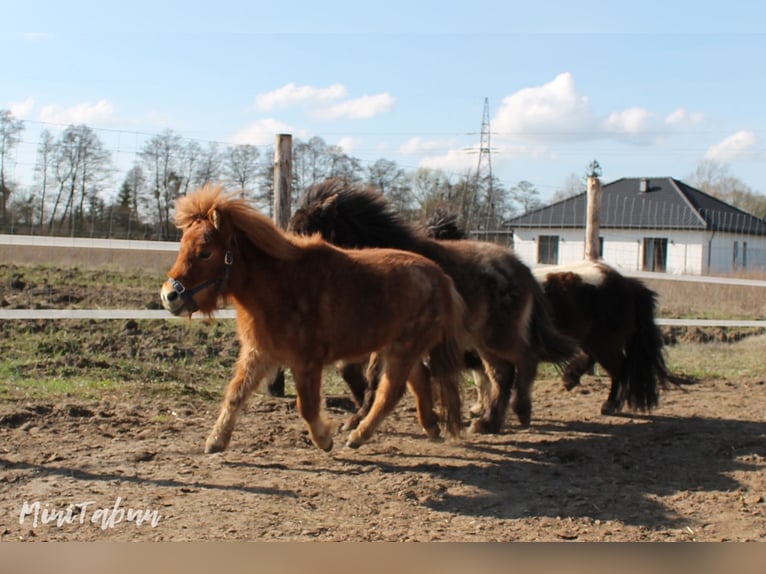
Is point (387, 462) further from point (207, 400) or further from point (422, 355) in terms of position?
point (207, 400)

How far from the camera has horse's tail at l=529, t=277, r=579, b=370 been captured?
22.4 feet

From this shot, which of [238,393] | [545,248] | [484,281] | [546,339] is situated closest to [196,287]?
[238,393]

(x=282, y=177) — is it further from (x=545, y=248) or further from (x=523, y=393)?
(x=545, y=248)

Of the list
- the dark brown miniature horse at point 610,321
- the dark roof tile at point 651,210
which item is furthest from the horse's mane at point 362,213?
the dark roof tile at point 651,210

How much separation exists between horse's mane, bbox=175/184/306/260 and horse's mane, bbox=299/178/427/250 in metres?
1.27

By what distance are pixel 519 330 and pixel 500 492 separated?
232 cm

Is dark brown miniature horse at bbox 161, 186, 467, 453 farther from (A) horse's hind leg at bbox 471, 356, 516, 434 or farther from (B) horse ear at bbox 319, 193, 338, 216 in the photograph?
(A) horse's hind leg at bbox 471, 356, 516, 434

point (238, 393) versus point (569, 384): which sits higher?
point (238, 393)

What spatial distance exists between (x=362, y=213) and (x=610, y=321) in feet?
9.73

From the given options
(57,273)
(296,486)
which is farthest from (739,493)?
(57,273)

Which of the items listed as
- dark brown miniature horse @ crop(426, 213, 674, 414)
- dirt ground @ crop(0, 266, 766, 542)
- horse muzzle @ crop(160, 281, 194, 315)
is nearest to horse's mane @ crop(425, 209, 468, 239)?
dark brown miniature horse @ crop(426, 213, 674, 414)

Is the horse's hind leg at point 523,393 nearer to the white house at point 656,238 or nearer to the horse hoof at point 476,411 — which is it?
the horse hoof at point 476,411

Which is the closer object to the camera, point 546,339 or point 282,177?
point 546,339

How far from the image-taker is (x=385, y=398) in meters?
5.24
